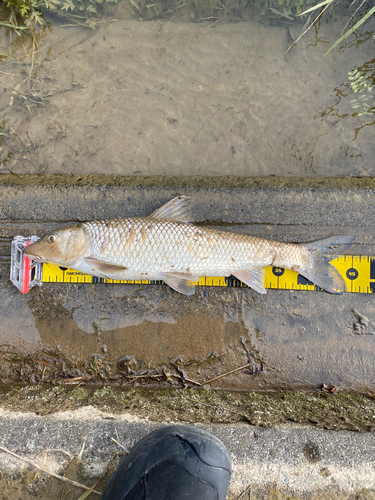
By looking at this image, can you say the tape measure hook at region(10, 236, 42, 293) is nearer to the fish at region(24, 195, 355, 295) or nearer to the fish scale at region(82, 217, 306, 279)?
the fish at region(24, 195, 355, 295)

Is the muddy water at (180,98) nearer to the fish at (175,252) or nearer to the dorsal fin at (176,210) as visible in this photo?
the dorsal fin at (176,210)

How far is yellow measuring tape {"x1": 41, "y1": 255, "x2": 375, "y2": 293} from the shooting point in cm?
292

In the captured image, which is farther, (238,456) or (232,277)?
(232,277)

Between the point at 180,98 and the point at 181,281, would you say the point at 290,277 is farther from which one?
the point at 180,98

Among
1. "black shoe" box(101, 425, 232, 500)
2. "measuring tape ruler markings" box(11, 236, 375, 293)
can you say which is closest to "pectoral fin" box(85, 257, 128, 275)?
"measuring tape ruler markings" box(11, 236, 375, 293)

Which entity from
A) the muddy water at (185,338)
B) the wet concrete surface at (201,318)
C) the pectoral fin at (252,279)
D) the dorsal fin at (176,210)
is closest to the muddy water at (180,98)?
the wet concrete surface at (201,318)

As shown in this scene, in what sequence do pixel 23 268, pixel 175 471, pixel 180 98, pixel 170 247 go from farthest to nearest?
pixel 180 98 < pixel 23 268 < pixel 170 247 < pixel 175 471

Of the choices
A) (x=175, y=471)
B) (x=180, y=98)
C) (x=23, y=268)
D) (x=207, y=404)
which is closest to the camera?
(x=175, y=471)

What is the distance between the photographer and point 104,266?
105 inches

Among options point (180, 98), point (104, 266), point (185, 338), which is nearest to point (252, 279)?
point (185, 338)

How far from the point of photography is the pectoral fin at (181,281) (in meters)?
2.72

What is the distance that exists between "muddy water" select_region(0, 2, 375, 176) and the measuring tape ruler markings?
0.99 meters

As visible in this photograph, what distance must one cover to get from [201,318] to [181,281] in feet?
1.59

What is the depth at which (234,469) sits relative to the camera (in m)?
2.32
